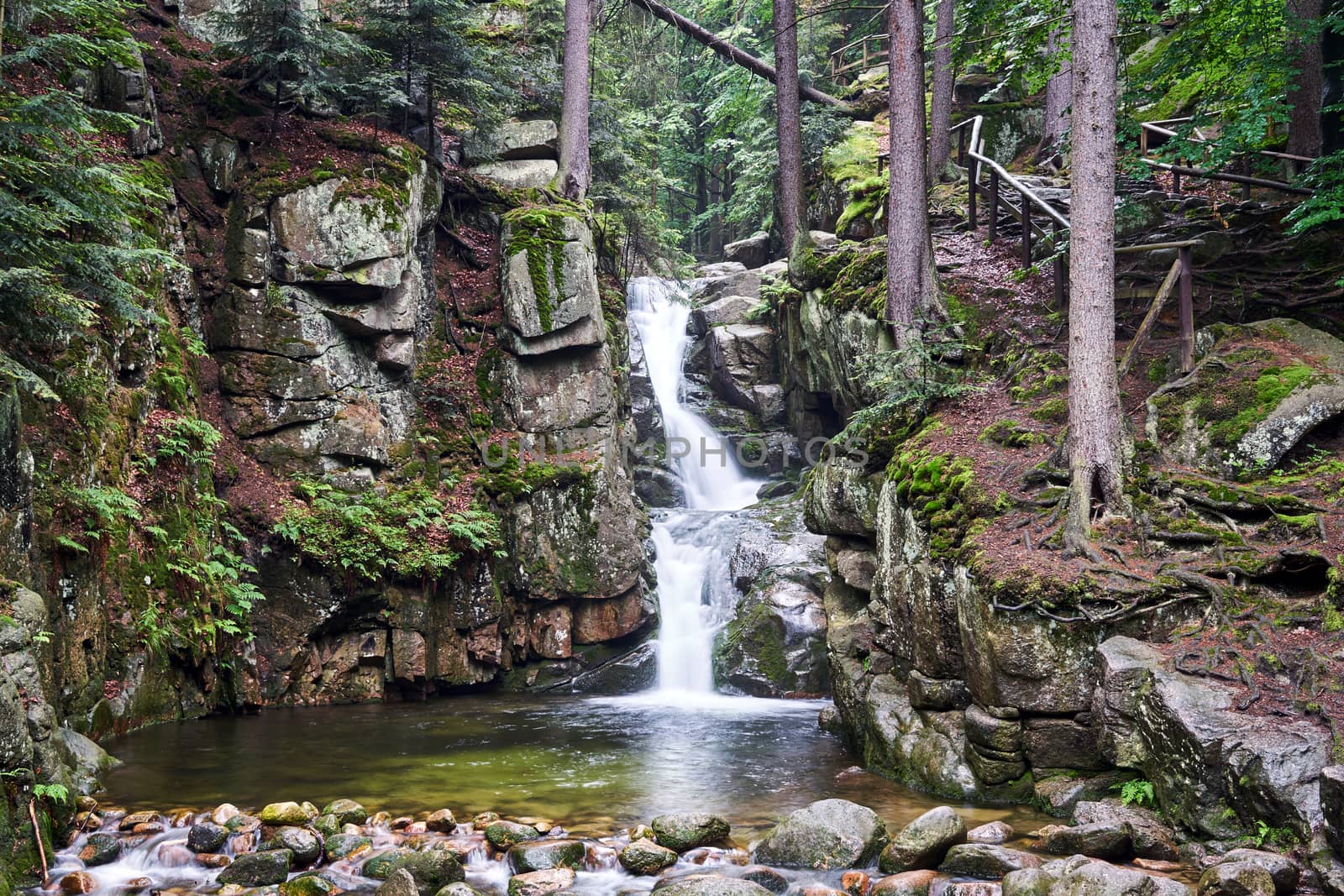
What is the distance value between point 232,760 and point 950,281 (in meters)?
11.2

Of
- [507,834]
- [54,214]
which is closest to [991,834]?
[507,834]

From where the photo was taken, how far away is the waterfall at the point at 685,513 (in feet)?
48.2

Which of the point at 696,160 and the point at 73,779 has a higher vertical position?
the point at 696,160

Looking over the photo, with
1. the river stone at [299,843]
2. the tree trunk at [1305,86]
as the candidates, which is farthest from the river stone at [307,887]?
the tree trunk at [1305,86]

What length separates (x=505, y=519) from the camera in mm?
14297

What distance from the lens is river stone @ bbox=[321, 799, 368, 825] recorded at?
7.34m

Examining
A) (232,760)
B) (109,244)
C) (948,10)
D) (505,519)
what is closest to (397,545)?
(505,519)

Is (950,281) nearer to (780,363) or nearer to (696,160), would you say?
(780,363)

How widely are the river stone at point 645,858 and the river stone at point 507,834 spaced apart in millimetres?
805

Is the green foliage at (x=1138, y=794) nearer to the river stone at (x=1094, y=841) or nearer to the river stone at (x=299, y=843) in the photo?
the river stone at (x=1094, y=841)

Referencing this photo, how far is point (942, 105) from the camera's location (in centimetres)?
1781

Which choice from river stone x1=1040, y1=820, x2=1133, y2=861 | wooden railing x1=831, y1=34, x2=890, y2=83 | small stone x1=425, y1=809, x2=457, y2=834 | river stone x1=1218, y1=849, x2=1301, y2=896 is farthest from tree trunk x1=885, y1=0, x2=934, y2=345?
wooden railing x1=831, y1=34, x2=890, y2=83

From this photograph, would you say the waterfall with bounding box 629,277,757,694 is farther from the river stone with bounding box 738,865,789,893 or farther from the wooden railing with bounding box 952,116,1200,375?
the river stone with bounding box 738,865,789,893

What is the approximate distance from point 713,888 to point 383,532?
28.1 ft
